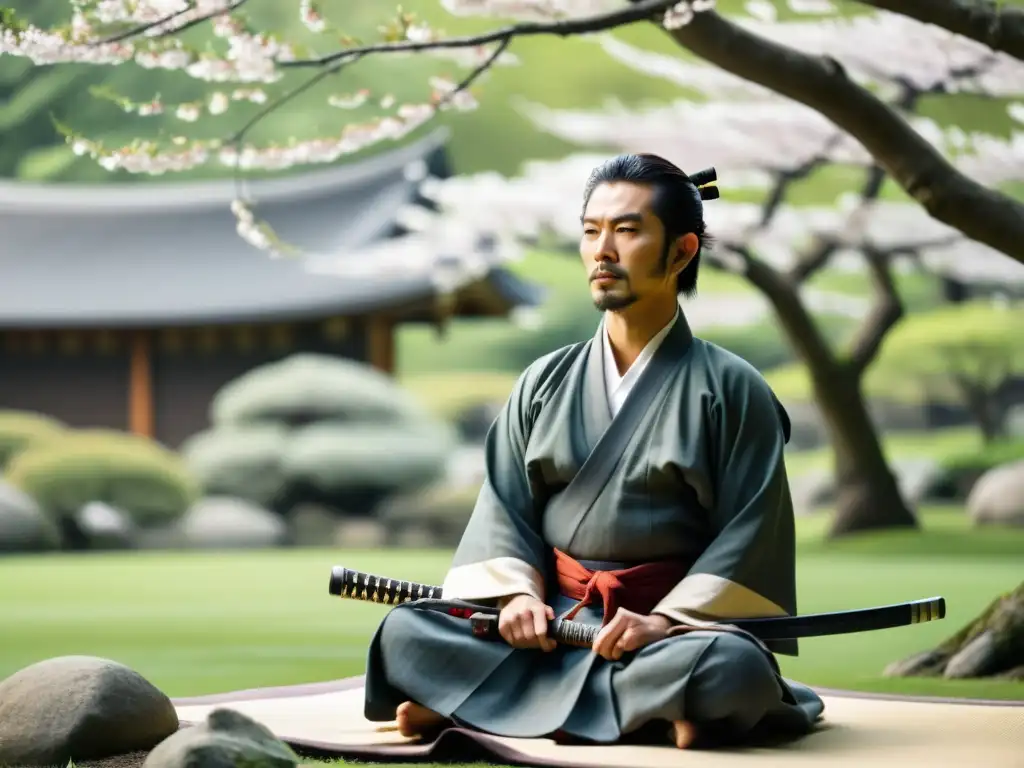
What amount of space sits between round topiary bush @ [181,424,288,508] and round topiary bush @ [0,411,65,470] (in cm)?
136

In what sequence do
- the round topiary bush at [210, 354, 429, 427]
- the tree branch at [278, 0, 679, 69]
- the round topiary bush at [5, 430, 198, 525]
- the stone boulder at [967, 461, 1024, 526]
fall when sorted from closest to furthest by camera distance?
the tree branch at [278, 0, 679, 69] < the stone boulder at [967, 461, 1024, 526] < the round topiary bush at [5, 430, 198, 525] < the round topiary bush at [210, 354, 429, 427]

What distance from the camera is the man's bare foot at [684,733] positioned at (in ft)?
9.71

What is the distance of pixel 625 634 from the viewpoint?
300 centimetres

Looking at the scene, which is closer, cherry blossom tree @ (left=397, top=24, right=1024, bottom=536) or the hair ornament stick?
the hair ornament stick

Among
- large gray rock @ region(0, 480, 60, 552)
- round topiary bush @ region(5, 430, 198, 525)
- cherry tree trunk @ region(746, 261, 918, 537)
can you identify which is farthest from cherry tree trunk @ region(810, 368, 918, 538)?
large gray rock @ region(0, 480, 60, 552)

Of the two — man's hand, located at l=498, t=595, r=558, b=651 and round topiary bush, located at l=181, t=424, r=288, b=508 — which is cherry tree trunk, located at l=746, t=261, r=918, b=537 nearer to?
round topiary bush, located at l=181, t=424, r=288, b=508

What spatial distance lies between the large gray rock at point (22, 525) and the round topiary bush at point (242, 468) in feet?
5.34

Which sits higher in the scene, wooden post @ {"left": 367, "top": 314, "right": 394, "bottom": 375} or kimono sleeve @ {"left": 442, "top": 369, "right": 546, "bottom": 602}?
wooden post @ {"left": 367, "top": 314, "right": 394, "bottom": 375}

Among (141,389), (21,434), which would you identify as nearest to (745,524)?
(21,434)

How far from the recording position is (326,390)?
43.8 feet

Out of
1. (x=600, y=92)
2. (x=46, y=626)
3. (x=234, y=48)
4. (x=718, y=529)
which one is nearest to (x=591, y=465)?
(x=718, y=529)

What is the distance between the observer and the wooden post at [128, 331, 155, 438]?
49.2ft

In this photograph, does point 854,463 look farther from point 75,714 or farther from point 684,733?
point 75,714

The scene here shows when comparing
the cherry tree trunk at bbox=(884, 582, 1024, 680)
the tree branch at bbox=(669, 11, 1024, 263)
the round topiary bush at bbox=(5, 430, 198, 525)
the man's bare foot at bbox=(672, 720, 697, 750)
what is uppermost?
the tree branch at bbox=(669, 11, 1024, 263)
